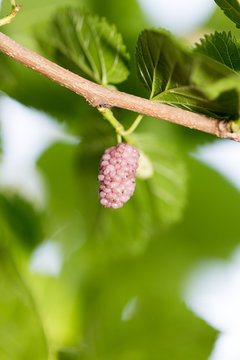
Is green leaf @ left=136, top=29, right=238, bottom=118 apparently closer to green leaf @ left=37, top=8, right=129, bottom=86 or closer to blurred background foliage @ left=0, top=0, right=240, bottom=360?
green leaf @ left=37, top=8, right=129, bottom=86

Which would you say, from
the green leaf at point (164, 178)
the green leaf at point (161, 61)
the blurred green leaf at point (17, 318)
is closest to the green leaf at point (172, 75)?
the green leaf at point (161, 61)

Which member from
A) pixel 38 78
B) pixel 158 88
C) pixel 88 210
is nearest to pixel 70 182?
pixel 88 210

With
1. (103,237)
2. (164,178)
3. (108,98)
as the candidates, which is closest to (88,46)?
(108,98)

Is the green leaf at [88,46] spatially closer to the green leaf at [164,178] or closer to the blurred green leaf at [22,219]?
the green leaf at [164,178]

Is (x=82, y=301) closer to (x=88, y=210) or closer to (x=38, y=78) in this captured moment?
(x=88, y=210)

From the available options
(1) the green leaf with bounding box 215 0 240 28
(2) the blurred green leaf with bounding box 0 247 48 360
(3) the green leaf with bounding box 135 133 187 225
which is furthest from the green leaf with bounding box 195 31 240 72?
(2) the blurred green leaf with bounding box 0 247 48 360

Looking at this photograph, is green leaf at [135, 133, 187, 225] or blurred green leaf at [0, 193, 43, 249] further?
blurred green leaf at [0, 193, 43, 249]
